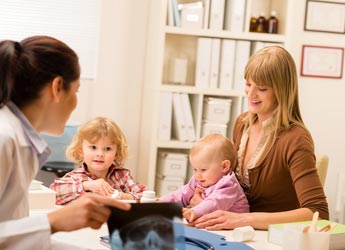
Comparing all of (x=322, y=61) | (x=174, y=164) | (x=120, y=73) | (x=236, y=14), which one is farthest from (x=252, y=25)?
(x=174, y=164)

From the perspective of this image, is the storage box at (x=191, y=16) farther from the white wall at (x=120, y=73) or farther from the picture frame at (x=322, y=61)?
the picture frame at (x=322, y=61)

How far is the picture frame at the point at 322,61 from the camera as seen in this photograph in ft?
15.5

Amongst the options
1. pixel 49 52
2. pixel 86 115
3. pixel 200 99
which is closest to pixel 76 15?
pixel 86 115

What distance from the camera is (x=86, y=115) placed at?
4551 millimetres

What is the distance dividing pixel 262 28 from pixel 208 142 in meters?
2.33

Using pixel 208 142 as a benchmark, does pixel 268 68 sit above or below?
above

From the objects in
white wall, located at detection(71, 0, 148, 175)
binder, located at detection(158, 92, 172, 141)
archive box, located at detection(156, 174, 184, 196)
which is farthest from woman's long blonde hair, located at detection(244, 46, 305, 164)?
white wall, located at detection(71, 0, 148, 175)

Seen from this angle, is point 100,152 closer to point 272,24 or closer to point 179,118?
point 179,118

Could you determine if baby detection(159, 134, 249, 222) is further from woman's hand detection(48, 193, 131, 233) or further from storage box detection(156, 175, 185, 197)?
storage box detection(156, 175, 185, 197)

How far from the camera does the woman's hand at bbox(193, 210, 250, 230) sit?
202 cm

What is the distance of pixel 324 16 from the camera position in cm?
471

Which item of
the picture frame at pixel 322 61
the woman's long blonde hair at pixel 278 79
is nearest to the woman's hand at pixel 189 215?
the woman's long blonde hair at pixel 278 79

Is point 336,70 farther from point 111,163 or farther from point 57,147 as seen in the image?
point 111,163

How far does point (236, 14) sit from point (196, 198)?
7.27 feet
